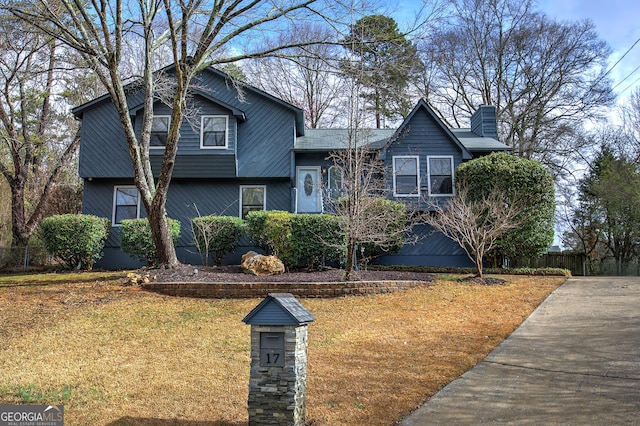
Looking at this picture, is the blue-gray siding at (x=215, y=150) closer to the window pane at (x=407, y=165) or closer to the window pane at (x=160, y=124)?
the window pane at (x=160, y=124)

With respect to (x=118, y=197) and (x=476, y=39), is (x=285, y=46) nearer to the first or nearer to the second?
(x=118, y=197)

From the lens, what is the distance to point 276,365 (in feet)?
15.5

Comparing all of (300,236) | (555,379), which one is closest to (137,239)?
(300,236)

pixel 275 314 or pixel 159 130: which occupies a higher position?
pixel 159 130

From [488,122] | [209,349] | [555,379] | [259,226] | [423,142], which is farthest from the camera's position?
[488,122]

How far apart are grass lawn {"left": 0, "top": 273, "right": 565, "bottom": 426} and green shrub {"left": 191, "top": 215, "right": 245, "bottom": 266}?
12.2ft

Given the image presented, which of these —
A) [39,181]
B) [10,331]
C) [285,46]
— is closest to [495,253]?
[285,46]

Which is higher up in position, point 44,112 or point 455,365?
point 44,112

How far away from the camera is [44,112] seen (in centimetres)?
2045

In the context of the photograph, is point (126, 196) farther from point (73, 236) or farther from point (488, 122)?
point (488, 122)

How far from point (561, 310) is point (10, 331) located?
1073cm

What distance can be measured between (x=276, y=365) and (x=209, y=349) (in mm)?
3374

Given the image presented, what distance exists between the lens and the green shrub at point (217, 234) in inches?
634

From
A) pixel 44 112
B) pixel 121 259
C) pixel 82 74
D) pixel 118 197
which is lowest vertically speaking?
pixel 121 259
